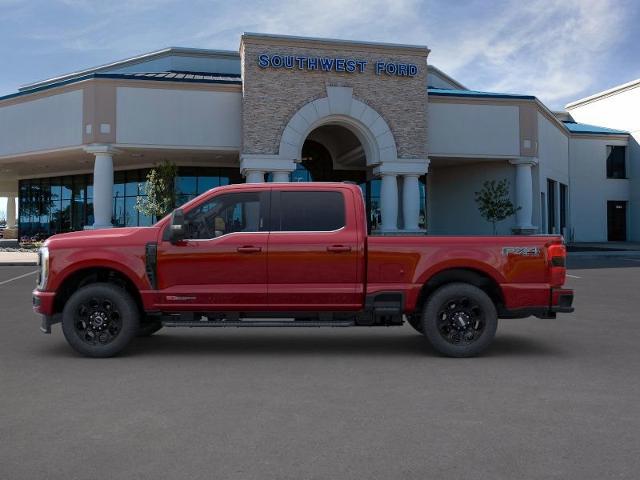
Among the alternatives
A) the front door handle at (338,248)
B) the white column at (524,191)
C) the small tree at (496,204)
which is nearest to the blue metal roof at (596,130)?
the white column at (524,191)

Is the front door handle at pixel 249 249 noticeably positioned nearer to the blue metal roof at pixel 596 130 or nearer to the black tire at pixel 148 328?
the black tire at pixel 148 328

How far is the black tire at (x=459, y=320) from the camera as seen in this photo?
7.25 metres

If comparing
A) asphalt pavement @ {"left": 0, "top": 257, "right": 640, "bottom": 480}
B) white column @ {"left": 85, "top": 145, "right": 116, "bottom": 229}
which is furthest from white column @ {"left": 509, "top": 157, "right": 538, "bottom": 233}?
asphalt pavement @ {"left": 0, "top": 257, "right": 640, "bottom": 480}

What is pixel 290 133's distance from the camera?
2797 cm

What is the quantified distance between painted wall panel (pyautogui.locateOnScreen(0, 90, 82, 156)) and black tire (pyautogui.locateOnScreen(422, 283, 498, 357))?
2561cm

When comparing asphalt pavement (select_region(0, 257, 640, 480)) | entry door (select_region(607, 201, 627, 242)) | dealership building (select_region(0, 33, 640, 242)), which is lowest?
asphalt pavement (select_region(0, 257, 640, 480))

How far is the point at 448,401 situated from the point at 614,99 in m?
48.9

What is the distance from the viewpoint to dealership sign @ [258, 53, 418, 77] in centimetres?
2769

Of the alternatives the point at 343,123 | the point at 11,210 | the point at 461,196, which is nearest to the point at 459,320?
the point at 343,123

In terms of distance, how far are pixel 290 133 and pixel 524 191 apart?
43.5ft

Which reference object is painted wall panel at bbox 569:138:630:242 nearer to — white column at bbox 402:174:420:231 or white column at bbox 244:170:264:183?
white column at bbox 402:174:420:231

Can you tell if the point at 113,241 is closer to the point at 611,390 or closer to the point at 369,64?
the point at 611,390

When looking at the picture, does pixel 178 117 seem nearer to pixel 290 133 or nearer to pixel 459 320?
pixel 290 133

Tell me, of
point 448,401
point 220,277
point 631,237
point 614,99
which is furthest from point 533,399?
point 614,99
